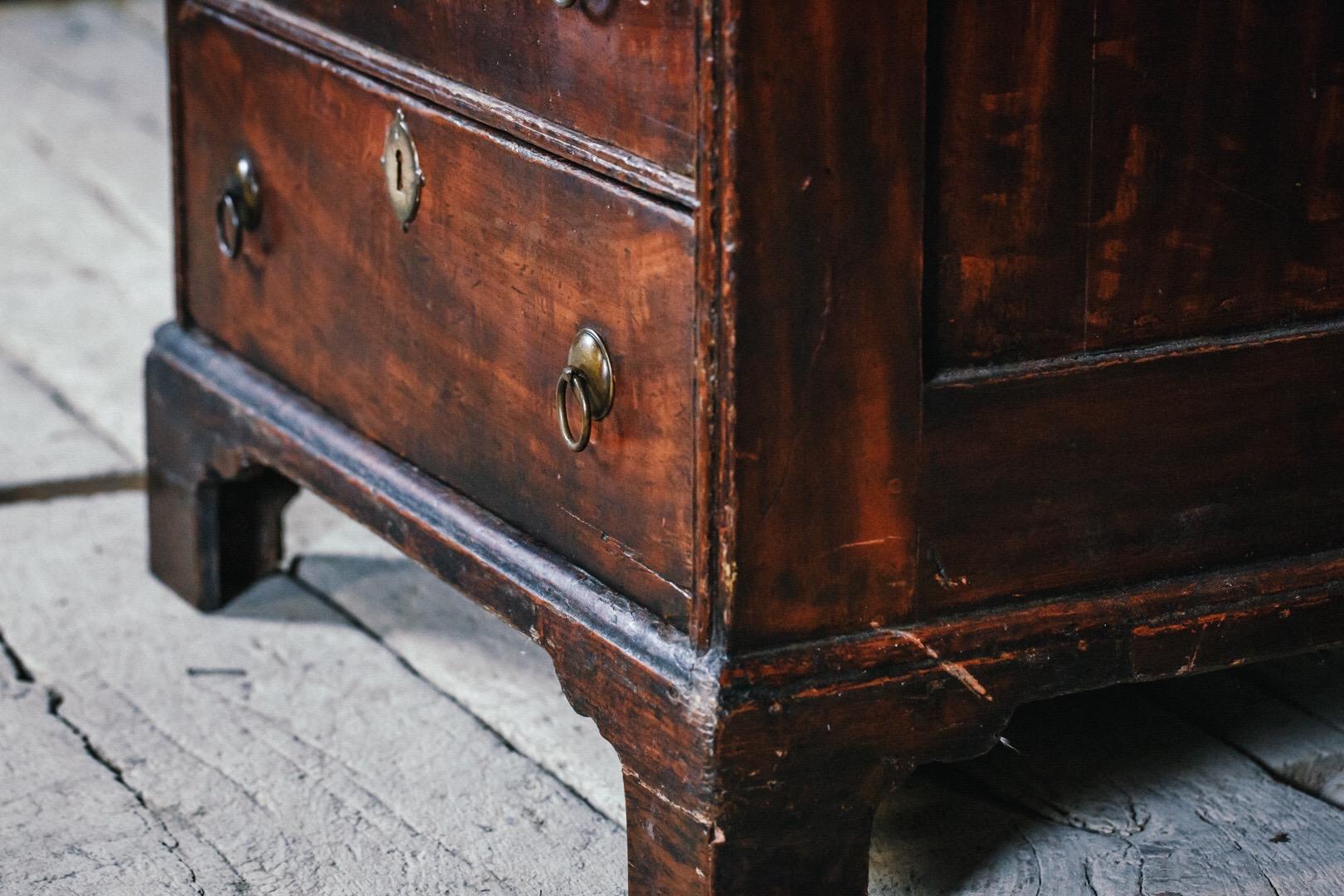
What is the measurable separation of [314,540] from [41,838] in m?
0.65

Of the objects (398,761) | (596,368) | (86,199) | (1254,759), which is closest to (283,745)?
(398,761)

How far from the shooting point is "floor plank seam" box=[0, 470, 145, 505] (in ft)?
7.18

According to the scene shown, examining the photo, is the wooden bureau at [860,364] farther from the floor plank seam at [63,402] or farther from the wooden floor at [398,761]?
the floor plank seam at [63,402]

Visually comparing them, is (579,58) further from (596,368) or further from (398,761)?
(398,761)

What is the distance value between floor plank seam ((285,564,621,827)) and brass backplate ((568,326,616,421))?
40 centimetres

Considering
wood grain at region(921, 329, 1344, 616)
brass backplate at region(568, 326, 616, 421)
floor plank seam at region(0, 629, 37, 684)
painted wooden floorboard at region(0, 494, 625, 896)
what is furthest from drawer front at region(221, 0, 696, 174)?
floor plank seam at region(0, 629, 37, 684)

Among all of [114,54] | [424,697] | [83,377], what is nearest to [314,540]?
[424,697]

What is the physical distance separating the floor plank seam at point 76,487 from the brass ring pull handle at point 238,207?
0.57m

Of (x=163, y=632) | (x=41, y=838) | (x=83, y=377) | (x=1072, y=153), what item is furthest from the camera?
(x=83, y=377)

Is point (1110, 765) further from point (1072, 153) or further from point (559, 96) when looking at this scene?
point (559, 96)

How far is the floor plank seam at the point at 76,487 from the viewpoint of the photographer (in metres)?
2.19

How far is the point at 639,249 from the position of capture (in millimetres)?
1195

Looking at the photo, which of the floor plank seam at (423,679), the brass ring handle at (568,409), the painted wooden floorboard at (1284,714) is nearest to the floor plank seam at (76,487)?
the floor plank seam at (423,679)

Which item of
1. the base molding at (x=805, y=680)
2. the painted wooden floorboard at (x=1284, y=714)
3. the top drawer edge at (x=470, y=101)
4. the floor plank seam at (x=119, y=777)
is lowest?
the floor plank seam at (x=119, y=777)
